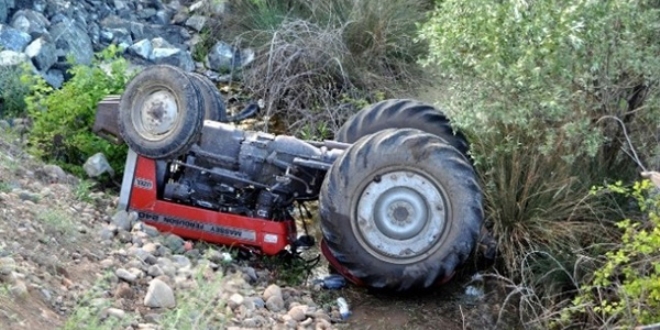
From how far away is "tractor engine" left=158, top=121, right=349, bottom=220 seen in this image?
23.5 ft

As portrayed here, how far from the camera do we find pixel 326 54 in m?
10.4

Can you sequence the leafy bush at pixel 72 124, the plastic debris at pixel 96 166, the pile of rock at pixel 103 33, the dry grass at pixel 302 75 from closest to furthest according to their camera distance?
the plastic debris at pixel 96 166
the leafy bush at pixel 72 124
the pile of rock at pixel 103 33
the dry grass at pixel 302 75

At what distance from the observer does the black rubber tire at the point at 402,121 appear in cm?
764

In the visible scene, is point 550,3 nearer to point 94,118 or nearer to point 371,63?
point 94,118

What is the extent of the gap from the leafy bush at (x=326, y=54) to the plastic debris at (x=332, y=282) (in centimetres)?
284

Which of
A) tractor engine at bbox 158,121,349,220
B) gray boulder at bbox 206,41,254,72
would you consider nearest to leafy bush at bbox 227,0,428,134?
gray boulder at bbox 206,41,254,72

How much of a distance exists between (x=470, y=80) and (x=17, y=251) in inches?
124

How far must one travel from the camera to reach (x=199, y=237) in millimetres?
7281

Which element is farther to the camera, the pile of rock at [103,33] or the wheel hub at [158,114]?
the pile of rock at [103,33]

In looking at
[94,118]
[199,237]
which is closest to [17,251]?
[199,237]

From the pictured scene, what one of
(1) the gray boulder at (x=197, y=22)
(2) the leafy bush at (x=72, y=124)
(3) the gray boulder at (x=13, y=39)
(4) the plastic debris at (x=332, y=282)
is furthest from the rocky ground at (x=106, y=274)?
(1) the gray boulder at (x=197, y=22)

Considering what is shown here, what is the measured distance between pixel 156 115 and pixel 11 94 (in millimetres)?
1942

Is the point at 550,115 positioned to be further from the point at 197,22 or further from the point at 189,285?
the point at 197,22

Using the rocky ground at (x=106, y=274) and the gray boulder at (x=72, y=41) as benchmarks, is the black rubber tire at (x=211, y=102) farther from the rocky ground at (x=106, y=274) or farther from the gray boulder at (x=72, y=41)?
the gray boulder at (x=72, y=41)
